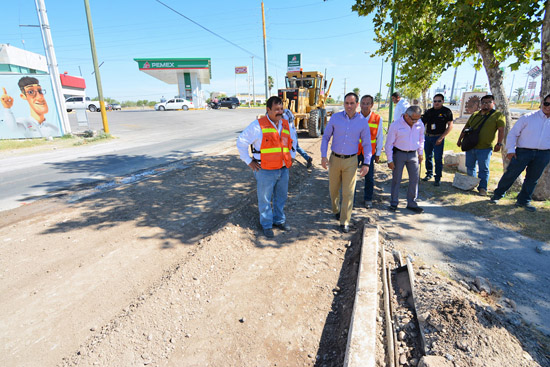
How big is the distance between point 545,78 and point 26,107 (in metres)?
18.3

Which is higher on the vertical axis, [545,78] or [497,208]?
[545,78]

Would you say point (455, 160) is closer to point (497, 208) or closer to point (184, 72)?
point (497, 208)

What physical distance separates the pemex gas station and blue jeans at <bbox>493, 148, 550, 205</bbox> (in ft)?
127

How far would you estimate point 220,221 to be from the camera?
457 centimetres

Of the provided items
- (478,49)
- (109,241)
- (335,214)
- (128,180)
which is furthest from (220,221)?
(478,49)

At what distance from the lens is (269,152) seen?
12.0 ft

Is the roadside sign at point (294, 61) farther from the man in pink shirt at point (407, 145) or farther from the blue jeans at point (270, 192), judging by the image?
the blue jeans at point (270, 192)

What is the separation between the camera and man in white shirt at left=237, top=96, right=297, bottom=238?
3621 mm

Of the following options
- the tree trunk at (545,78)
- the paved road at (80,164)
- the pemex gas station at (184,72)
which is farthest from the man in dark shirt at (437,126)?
the pemex gas station at (184,72)

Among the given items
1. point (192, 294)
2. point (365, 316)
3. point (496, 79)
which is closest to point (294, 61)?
point (496, 79)

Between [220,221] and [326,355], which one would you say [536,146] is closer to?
[326,355]

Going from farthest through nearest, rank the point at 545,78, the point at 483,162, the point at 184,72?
1. the point at 184,72
2. the point at 483,162
3. the point at 545,78

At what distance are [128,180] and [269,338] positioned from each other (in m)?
5.72

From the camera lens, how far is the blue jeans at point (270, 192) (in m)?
3.80
